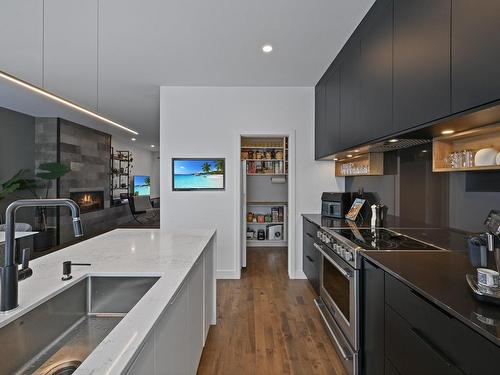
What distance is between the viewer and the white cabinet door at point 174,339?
903 millimetres

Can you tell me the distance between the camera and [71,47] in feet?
8.64

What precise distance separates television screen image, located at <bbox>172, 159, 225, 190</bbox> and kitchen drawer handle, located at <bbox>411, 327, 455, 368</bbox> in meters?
2.90

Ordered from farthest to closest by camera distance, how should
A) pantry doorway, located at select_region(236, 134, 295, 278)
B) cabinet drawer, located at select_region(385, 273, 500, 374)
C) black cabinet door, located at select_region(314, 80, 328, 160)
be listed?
pantry doorway, located at select_region(236, 134, 295, 278)
black cabinet door, located at select_region(314, 80, 328, 160)
cabinet drawer, located at select_region(385, 273, 500, 374)

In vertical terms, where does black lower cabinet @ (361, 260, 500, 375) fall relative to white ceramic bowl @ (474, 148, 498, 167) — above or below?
below

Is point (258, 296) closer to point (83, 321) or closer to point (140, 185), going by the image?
point (83, 321)

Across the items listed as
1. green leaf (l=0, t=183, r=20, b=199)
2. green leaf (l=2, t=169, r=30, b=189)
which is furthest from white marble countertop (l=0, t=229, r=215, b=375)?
green leaf (l=2, t=169, r=30, b=189)

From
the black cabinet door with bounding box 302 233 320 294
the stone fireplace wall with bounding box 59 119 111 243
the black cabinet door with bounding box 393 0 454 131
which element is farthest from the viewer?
the stone fireplace wall with bounding box 59 119 111 243

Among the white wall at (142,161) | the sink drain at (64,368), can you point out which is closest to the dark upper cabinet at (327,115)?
the sink drain at (64,368)

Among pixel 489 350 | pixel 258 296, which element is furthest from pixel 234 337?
pixel 489 350

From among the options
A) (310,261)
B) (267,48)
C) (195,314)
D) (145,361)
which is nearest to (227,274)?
(310,261)

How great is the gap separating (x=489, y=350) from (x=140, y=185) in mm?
10181

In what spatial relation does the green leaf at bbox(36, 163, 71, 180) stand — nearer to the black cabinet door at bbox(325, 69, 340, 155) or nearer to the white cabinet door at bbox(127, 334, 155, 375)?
the black cabinet door at bbox(325, 69, 340, 155)

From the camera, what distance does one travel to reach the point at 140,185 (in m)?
9.73

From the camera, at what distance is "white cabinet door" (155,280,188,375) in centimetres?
90
